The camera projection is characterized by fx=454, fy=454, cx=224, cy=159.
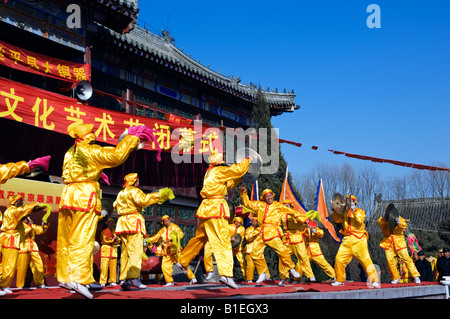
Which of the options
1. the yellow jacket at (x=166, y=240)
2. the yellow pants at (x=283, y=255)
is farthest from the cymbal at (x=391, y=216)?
the yellow jacket at (x=166, y=240)

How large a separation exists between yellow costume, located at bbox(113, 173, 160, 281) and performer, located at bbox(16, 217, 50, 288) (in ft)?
6.60

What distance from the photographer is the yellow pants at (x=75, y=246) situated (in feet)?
17.2

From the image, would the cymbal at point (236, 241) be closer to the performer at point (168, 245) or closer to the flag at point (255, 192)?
the performer at point (168, 245)

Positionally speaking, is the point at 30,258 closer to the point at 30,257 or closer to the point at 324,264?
the point at 30,257

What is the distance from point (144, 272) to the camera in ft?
35.3

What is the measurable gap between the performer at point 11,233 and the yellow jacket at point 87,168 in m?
2.48

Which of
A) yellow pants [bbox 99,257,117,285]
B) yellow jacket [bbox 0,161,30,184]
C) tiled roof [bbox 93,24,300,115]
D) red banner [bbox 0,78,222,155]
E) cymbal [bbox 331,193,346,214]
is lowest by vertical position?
yellow pants [bbox 99,257,117,285]

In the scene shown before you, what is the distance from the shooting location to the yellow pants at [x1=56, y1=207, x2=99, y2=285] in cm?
525

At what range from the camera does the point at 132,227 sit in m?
7.64

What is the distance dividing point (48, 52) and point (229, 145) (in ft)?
22.5

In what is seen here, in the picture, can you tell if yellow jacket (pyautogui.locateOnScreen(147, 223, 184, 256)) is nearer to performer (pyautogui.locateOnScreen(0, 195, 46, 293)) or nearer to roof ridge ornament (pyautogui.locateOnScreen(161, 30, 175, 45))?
performer (pyautogui.locateOnScreen(0, 195, 46, 293))

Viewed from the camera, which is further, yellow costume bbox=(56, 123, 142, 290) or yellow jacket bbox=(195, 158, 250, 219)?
yellow jacket bbox=(195, 158, 250, 219)

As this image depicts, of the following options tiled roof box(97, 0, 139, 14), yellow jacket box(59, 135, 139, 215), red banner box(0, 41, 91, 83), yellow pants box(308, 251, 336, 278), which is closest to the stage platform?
yellow jacket box(59, 135, 139, 215)
